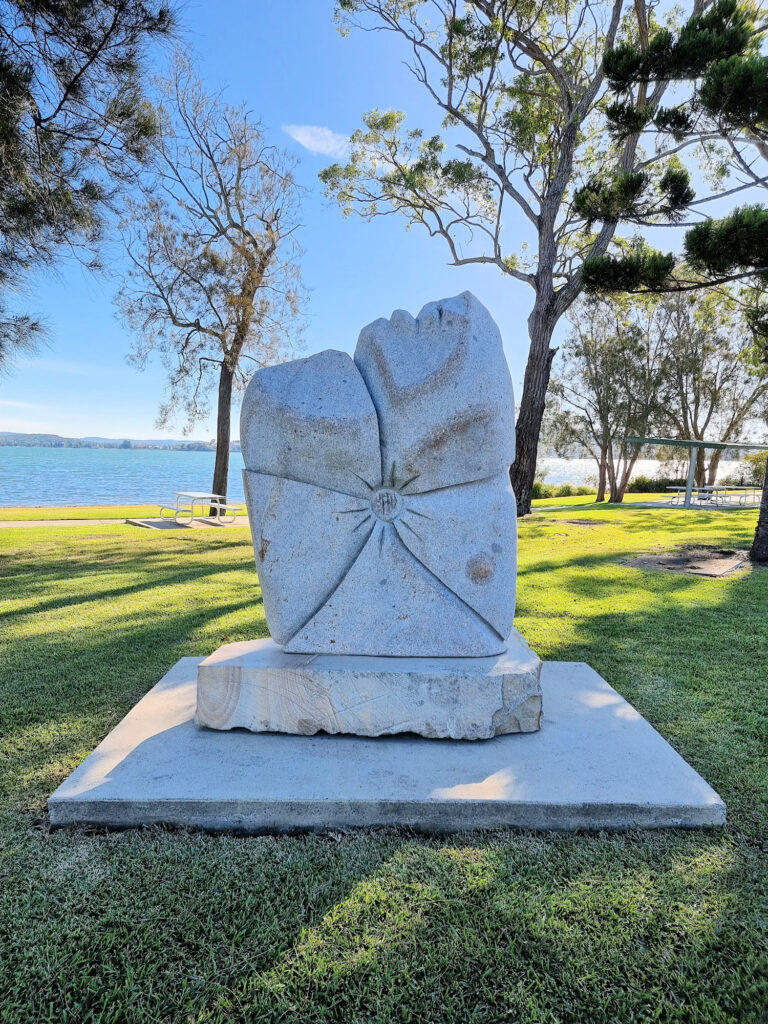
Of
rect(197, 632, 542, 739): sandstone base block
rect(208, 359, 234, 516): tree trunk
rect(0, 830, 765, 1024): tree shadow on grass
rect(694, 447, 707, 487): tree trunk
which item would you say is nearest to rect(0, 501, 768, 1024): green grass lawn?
rect(0, 830, 765, 1024): tree shadow on grass

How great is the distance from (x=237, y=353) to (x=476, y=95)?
25.2 feet

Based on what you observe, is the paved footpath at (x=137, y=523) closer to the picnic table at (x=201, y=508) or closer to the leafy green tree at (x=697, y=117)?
the picnic table at (x=201, y=508)

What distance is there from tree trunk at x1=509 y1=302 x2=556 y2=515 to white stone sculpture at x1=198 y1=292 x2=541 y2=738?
8742mm

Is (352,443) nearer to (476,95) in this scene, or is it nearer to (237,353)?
(237,353)

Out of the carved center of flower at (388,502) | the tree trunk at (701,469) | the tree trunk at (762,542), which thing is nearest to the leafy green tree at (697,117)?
the tree trunk at (762,542)

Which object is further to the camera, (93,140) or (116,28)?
(93,140)

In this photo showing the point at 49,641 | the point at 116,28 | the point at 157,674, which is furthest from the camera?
the point at 116,28

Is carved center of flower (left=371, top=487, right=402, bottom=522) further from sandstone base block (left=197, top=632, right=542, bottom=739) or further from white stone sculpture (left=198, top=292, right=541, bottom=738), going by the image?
sandstone base block (left=197, top=632, right=542, bottom=739)

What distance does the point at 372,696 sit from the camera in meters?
2.29

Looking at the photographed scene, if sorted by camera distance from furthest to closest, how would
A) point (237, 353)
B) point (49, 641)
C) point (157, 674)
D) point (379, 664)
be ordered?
1. point (237, 353)
2. point (49, 641)
3. point (157, 674)
4. point (379, 664)

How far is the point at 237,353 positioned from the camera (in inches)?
538

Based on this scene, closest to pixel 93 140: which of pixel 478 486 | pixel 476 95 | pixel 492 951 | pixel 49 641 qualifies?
pixel 49 641

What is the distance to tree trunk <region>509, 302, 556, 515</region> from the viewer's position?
36.0 feet

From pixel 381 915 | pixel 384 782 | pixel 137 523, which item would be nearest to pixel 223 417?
pixel 137 523
